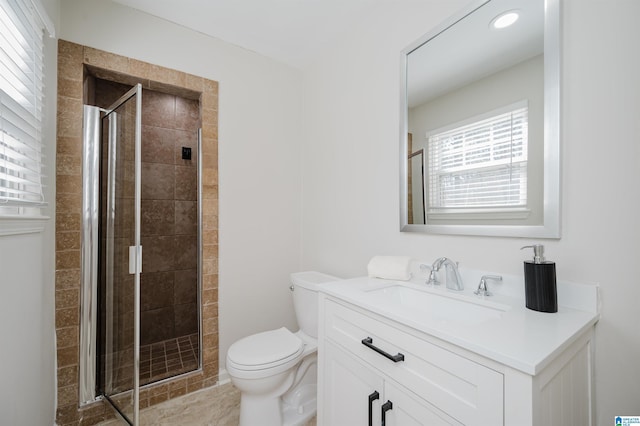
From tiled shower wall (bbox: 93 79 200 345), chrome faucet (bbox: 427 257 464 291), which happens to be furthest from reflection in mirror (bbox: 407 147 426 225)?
tiled shower wall (bbox: 93 79 200 345)

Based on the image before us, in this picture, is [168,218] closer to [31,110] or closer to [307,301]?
[31,110]

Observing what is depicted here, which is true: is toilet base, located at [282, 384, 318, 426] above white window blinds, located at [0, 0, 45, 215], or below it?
below

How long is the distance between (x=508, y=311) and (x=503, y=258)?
0.25 metres

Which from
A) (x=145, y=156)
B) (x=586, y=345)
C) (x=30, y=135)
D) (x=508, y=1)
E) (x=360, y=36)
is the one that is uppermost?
(x=360, y=36)

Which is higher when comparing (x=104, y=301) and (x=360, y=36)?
(x=360, y=36)

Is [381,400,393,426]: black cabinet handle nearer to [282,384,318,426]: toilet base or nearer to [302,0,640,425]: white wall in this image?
[302,0,640,425]: white wall

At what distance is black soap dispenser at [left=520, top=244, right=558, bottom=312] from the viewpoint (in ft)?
2.88

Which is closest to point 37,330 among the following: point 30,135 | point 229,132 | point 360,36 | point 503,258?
point 30,135

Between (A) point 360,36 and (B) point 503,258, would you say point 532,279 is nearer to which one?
(B) point 503,258

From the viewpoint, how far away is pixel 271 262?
2205mm

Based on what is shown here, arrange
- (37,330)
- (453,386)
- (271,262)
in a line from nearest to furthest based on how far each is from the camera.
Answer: (453,386), (37,330), (271,262)

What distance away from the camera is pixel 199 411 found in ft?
5.50

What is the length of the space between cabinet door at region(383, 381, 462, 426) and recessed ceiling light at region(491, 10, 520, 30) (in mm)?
1447

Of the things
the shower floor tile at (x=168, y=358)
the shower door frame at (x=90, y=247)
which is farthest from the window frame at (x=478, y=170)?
the shower floor tile at (x=168, y=358)
